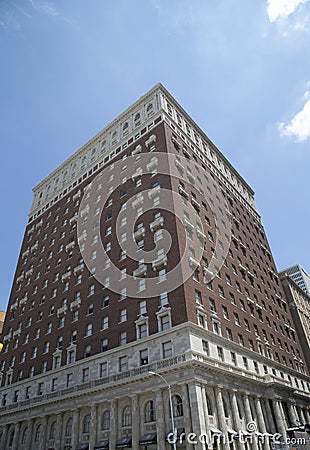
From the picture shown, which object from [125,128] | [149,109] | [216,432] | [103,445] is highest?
[125,128]

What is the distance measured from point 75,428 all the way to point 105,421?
4.34 meters

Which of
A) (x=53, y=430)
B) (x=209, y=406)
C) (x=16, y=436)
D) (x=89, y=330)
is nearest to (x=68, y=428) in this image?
(x=53, y=430)

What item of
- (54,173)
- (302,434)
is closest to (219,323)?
(302,434)

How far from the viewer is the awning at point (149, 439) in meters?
32.4

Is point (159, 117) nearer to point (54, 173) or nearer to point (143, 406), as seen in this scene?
point (54, 173)

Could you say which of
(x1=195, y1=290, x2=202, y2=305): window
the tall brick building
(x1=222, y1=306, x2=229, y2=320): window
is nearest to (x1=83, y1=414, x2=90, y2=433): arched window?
the tall brick building

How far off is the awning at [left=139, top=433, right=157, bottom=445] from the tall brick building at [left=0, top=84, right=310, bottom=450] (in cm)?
12

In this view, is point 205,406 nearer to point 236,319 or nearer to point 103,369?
point 103,369

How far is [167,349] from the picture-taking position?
119 feet

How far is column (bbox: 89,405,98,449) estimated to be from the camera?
37394 mm

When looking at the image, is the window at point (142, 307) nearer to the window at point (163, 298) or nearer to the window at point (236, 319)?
the window at point (163, 298)

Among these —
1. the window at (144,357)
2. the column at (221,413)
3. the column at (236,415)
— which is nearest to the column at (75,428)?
the window at (144,357)

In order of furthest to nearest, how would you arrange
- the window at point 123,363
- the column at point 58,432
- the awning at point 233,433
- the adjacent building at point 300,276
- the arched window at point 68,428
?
the adjacent building at point 300,276 → the arched window at point 68,428 → the column at point 58,432 → the window at point 123,363 → the awning at point 233,433

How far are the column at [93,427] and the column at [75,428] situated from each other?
2527 mm
